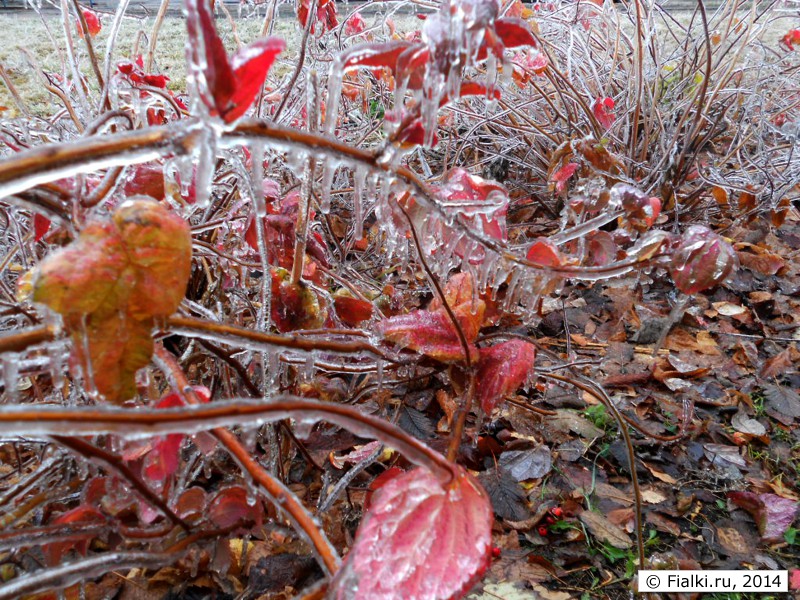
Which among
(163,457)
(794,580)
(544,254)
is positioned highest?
(544,254)

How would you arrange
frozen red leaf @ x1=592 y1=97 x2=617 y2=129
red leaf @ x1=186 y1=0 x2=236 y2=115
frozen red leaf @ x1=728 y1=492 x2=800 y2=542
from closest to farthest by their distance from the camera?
red leaf @ x1=186 y1=0 x2=236 y2=115 → frozen red leaf @ x1=728 y1=492 x2=800 y2=542 → frozen red leaf @ x1=592 y1=97 x2=617 y2=129

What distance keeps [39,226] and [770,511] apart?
1.22 metres

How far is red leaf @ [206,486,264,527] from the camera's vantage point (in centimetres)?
63

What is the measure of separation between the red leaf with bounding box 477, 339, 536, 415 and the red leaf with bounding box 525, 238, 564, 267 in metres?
0.12

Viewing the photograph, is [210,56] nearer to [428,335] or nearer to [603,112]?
[428,335]

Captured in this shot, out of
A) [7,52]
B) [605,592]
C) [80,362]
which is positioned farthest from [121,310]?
[7,52]

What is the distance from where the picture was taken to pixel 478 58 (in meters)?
0.49

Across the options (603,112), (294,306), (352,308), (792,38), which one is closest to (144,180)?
(294,306)

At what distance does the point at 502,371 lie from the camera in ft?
2.54

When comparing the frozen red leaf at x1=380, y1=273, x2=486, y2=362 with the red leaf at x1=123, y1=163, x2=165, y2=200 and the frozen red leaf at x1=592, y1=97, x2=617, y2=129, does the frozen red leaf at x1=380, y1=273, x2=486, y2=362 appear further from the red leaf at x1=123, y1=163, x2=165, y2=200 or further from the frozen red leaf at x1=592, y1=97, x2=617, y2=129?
the frozen red leaf at x1=592, y1=97, x2=617, y2=129

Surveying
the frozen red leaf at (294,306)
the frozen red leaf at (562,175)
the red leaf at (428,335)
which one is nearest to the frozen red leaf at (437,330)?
the red leaf at (428,335)

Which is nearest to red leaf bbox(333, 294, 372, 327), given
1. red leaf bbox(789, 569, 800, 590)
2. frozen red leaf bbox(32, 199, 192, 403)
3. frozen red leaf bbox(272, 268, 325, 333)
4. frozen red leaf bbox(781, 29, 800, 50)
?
frozen red leaf bbox(272, 268, 325, 333)

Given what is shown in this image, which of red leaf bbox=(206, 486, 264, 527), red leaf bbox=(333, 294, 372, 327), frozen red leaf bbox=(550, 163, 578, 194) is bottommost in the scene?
red leaf bbox=(206, 486, 264, 527)

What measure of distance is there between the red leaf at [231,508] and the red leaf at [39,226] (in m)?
0.39
